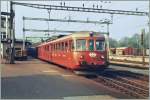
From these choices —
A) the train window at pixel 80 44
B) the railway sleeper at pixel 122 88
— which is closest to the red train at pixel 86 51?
the train window at pixel 80 44

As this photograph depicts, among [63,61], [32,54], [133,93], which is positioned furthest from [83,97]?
[32,54]

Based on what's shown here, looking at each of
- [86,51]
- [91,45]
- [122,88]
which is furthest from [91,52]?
[122,88]

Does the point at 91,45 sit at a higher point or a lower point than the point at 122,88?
higher

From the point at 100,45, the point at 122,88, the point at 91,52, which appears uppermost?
the point at 100,45

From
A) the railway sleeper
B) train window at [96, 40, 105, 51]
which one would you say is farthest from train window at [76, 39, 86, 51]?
the railway sleeper

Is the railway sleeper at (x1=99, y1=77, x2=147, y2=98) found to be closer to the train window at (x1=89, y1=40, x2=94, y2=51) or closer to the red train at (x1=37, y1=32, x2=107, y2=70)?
the red train at (x1=37, y1=32, x2=107, y2=70)

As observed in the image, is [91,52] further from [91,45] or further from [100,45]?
[100,45]

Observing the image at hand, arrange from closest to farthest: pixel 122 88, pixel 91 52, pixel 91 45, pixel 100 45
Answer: pixel 122 88
pixel 91 52
pixel 91 45
pixel 100 45

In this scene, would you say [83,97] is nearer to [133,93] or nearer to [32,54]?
[133,93]

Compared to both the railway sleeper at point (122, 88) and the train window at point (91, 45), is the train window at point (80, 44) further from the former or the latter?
the railway sleeper at point (122, 88)

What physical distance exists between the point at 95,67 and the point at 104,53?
111 cm

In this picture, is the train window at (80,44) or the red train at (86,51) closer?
the red train at (86,51)

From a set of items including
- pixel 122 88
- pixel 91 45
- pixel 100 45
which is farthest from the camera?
pixel 100 45

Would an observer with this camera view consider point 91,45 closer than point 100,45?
Yes
